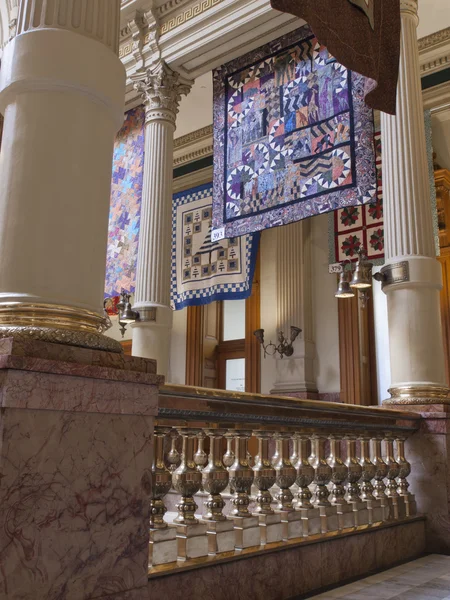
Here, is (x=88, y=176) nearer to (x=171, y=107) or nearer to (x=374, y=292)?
(x=171, y=107)

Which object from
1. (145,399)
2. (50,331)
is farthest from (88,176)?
(145,399)

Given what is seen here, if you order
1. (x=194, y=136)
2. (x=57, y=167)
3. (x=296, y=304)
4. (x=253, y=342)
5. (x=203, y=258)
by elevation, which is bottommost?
(x=57, y=167)

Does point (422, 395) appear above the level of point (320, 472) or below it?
above

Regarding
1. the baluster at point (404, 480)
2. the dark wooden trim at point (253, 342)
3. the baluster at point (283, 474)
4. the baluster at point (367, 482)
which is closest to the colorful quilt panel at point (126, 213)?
the dark wooden trim at point (253, 342)

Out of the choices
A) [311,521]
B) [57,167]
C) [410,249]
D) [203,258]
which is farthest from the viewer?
[203,258]

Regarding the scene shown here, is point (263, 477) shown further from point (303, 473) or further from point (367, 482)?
point (367, 482)

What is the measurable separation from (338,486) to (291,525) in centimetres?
56

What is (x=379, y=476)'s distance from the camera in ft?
12.2

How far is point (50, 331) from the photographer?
1804 mm

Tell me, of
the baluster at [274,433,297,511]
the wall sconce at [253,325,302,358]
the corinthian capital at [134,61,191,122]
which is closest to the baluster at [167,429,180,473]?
the baluster at [274,433,297,511]

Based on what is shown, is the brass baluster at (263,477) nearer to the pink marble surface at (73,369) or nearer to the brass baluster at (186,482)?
the brass baluster at (186,482)

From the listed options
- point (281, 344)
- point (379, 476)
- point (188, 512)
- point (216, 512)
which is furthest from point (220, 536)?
point (281, 344)

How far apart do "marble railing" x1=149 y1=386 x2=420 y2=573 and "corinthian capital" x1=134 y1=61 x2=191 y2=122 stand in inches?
182

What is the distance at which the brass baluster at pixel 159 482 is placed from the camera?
86.0 inches
